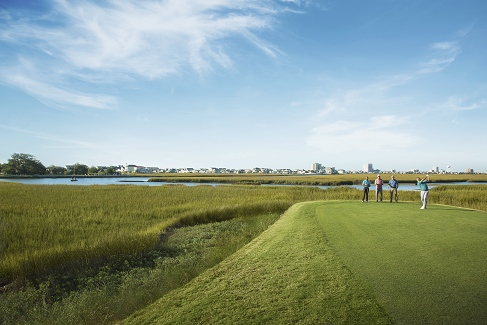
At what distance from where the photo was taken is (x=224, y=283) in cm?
458

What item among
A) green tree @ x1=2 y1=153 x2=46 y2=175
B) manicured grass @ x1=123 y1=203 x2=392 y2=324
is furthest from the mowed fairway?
green tree @ x1=2 y1=153 x2=46 y2=175

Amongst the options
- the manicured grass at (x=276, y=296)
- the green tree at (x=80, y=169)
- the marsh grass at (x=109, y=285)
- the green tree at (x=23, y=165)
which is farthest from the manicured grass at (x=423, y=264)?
the green tree at (x=80, y=169)

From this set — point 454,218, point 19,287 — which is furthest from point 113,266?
point 454,218

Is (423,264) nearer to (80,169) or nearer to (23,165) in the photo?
(23,165)

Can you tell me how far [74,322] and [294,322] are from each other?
386 centimetres

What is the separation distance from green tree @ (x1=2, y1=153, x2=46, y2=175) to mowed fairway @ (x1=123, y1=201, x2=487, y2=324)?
167131 mm

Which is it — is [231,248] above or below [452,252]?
below

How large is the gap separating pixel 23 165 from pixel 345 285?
175 m

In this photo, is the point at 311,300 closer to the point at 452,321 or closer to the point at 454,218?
the point at 452,321

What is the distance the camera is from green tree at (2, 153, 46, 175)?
127406 millimetres

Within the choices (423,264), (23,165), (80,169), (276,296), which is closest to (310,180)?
(423,264)

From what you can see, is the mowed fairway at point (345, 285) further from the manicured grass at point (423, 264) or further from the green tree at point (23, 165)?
the green tree at point (23, 165)

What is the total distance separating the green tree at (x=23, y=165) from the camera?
127 m

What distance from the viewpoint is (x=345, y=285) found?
3.99 meters
